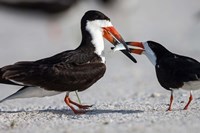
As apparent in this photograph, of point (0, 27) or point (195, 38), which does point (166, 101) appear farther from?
point (0, 27)

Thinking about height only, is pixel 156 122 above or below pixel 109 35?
below

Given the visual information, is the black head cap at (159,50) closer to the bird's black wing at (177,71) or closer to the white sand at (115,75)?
the bird's black wing at (177,71)

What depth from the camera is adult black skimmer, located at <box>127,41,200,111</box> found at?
273 inches

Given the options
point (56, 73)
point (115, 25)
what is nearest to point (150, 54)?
point (56, 73)

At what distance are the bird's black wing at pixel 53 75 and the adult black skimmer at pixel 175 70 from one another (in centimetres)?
78

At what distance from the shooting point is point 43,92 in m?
7.34

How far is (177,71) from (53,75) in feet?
4.74

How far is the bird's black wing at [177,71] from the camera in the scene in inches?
273

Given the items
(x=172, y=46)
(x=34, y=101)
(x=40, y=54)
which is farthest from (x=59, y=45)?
(x=34, y=101)

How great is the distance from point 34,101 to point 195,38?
797 centimetres

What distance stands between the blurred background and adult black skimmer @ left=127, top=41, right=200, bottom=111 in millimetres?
2683

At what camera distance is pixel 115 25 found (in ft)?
67.9

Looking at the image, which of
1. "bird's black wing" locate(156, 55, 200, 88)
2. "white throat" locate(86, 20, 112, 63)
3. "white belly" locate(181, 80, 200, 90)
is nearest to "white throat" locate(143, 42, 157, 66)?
"bird's black wing" locate(156, 55, 200, 88)

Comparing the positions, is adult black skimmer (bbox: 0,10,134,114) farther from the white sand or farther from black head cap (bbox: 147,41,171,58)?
black head cap (bbox: 147,41,171,58)
